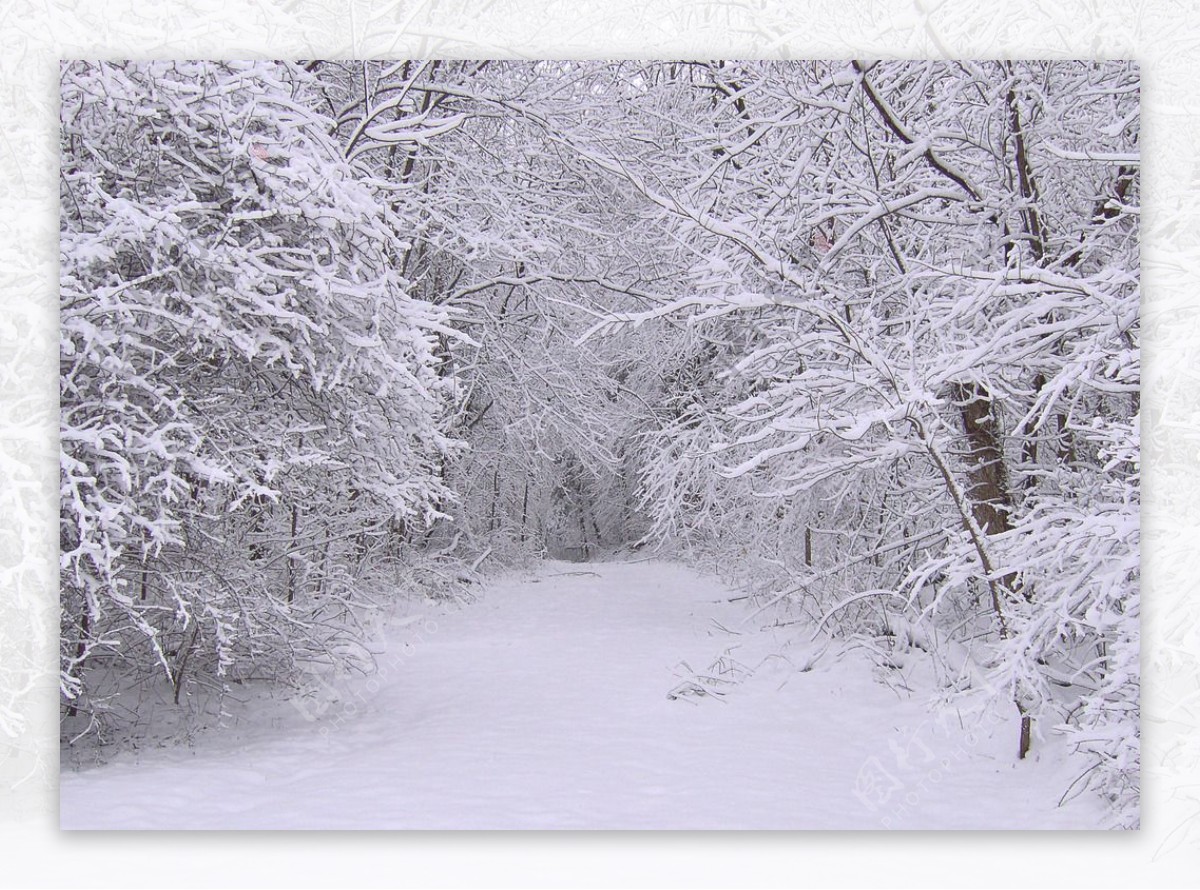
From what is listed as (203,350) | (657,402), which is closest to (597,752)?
(203,350)

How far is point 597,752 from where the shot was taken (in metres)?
3.61

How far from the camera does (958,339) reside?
12.1ft

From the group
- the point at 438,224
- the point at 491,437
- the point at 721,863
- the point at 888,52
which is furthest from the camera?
the point at 491,437

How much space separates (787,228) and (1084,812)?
239cm

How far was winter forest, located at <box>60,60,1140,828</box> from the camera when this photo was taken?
10.8ft

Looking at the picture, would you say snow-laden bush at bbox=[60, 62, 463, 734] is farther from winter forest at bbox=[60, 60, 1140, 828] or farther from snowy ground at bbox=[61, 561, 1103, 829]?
snowy ground at bbox=[61, 561, 1103, 829]

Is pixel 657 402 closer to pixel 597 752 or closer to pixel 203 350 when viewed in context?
pixel 597 752

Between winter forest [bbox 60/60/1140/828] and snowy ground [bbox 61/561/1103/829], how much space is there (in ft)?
0.09

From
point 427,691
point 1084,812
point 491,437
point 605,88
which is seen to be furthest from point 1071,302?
point 491,437

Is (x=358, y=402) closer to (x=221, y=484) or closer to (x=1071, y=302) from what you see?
(x=221, y=484)

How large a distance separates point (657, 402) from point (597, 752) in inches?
92.4

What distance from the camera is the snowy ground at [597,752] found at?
10.4 ft

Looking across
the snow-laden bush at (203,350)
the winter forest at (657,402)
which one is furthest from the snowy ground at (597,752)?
the snow-laden bush at (203,350)

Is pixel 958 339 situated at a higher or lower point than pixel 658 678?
higher
